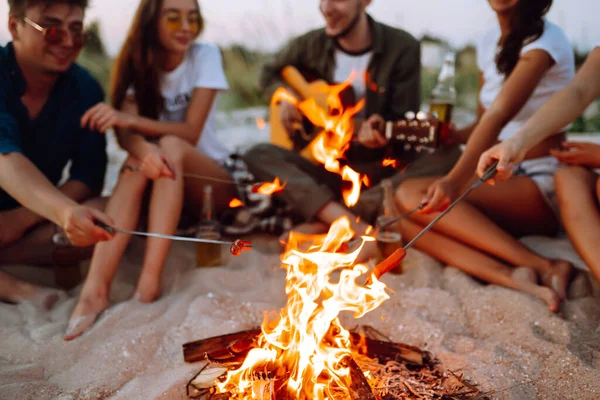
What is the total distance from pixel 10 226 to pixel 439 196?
231cm

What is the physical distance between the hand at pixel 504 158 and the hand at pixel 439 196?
0.81 feet

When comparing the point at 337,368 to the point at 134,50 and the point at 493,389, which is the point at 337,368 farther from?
the point at 134,50

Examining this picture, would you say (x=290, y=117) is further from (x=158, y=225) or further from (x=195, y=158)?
(x=158, y=225)

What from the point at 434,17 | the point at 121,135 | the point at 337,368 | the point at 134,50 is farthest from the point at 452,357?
Result: the point at 434,17

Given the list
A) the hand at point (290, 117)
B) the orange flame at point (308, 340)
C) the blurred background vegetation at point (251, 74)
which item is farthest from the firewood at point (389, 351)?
the blurred background vegetation at point (251, 74)

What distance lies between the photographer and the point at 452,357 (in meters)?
1.98

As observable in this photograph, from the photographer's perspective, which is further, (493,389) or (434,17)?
(434,17)

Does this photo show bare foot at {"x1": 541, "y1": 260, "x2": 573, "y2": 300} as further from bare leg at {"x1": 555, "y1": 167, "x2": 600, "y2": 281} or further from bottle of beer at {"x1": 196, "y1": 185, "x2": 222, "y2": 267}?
bottle of beer at {"x1": 196, "y1": 185, "x2": 222, "y2": 267}

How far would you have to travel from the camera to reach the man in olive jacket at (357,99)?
3277 millimetres

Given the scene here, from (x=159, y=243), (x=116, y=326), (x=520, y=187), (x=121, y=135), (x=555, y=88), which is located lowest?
(x=116, y=326)

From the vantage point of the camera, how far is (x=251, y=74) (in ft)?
23.0

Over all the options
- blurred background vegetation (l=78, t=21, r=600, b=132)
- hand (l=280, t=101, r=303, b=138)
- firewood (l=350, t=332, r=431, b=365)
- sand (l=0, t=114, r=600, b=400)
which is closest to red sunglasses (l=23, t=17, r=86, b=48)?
sand (l=0, t=114, r=600, b=400)

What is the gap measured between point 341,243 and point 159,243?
1.03 meters

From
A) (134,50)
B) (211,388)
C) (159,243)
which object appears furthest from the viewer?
(134,50)
